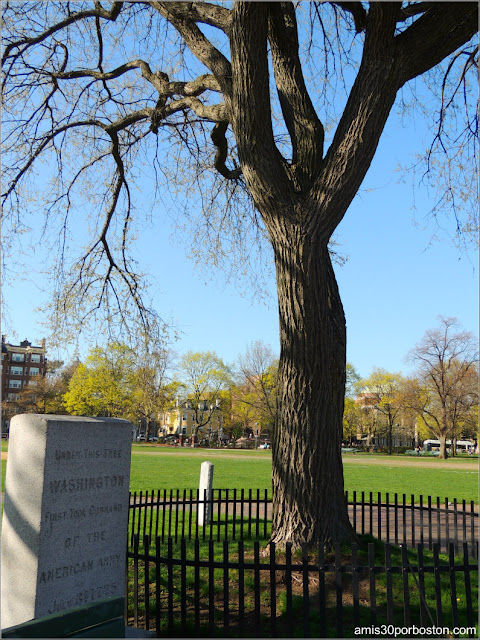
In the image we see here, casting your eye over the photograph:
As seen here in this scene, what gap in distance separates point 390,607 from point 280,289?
3.57 m

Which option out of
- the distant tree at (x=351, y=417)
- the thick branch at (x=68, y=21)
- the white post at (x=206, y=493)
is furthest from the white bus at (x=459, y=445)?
the thick branch at (x=68, y=21)

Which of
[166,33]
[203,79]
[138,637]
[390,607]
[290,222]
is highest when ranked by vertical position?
[166,33]

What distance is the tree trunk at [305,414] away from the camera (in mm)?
6574

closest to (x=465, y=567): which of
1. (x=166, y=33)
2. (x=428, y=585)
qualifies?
(x=428, y=585)

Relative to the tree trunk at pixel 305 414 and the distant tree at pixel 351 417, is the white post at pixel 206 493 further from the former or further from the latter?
the distant tree at pixel 351 417

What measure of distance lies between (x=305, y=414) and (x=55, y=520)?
295 centimetres

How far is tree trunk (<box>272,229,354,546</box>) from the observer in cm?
657

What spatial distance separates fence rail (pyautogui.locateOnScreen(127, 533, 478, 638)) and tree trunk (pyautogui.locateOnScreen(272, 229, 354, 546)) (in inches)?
14.7

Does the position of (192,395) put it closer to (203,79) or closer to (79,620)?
(203,79)

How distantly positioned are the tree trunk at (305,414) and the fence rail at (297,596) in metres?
0.37

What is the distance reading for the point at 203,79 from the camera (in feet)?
28.3

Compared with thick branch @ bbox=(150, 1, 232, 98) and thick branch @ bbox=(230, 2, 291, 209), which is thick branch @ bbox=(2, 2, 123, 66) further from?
thick branch @ bbox=(230, 2, 291, 209)

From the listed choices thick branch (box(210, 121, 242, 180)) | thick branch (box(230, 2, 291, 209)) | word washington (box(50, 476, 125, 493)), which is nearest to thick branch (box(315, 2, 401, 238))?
thick branch (box(230, 2, 291, 209))

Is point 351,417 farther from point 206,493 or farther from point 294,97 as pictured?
point 294,97
